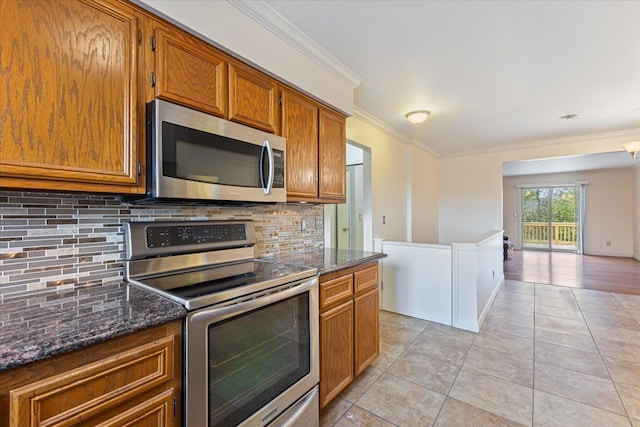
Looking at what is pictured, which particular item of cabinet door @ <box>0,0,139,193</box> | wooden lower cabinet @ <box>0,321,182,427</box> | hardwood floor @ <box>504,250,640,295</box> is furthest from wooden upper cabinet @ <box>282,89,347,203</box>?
hardwood floor @ <box>504,250,640,295</box>

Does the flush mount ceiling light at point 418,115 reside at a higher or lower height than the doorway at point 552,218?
higher

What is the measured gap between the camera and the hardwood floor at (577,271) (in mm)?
4668

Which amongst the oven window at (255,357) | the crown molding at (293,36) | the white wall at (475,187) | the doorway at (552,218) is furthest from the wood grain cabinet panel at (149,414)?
the doorway at (552,218)

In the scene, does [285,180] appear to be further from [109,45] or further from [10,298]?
[10,298]

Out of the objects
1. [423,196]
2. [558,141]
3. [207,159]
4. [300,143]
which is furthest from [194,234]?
[558,141]

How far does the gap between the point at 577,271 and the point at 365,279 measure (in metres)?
5.99

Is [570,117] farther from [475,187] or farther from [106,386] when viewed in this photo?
[106,386]

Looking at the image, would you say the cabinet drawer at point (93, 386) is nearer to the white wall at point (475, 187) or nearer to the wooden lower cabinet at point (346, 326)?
the wooden lower cabinet at point (346, 326)

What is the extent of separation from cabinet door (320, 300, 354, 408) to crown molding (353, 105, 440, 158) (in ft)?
7.22

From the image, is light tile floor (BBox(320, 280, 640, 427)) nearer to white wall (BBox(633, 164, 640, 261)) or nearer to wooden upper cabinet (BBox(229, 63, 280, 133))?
wooden upper cabinet (BBox(229, 63, 280, 133))

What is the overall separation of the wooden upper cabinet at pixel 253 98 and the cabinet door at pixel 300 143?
0.32 feet

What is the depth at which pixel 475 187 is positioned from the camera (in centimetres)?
548

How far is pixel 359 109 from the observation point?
10.6 feet

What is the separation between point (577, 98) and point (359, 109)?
225 centimetres
